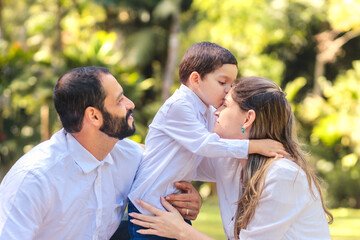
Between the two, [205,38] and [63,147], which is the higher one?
[63,147]

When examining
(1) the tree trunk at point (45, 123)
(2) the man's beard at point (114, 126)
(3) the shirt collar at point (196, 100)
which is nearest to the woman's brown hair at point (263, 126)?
(3) the shirt collar at point (196, 100)

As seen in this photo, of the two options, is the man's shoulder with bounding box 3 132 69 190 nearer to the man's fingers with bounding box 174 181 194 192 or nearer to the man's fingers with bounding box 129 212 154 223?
the man's fingers with bounding box 129 212 154 223

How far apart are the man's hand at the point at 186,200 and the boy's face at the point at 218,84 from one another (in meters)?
0.58

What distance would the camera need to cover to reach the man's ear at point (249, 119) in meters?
3.18

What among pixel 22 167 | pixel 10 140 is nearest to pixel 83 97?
pixel 22 167

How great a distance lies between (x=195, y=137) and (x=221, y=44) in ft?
57.1

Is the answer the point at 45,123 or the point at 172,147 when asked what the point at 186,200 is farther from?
the point at 45,123

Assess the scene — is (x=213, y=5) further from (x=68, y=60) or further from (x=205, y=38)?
(x=68, y=60)

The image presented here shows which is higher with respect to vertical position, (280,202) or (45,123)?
(280,202)

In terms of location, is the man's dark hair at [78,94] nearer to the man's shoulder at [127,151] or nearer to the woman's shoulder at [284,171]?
the man's shoulder at [127,151]

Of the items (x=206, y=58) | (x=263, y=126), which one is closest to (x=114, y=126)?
(x=206, y=58)

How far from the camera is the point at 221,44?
20516 millimetres

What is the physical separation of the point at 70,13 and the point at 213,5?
11.3 metres

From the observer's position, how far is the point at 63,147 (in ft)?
11.1
